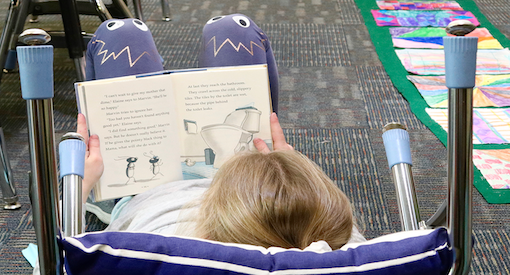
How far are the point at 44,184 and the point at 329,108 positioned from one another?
1.50 meters

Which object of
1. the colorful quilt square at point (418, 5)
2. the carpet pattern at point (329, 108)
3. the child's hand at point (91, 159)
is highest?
the child's hand at point (91, 159)

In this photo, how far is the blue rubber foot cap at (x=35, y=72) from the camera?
433 millimetres

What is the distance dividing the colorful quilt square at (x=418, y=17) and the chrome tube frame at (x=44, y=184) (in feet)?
7.86

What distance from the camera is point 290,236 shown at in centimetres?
50

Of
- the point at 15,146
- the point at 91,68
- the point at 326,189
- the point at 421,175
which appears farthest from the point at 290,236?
the point at 15,146

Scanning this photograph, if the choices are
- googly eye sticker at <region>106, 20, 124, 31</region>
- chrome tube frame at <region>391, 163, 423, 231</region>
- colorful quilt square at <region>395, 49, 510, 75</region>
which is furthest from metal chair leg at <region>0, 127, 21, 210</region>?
colorful quilt square at <region>395, 49, 510, 75</region>

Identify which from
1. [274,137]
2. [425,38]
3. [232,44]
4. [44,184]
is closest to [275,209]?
[44,184]

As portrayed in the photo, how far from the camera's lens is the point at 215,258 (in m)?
0.42

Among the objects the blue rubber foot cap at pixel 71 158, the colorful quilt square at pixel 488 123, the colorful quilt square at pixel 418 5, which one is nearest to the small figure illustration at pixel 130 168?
the blue rubber foot cap at pixel 71 158

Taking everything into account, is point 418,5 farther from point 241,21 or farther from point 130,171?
point 130,171

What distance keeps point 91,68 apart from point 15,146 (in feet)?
2.42

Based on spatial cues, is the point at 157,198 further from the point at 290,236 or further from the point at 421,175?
the point at 421,175

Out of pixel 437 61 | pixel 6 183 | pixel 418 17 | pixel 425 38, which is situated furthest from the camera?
pixel 418 17

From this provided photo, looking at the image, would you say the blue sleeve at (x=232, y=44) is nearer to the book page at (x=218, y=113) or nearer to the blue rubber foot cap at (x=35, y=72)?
the book page at (x=218, y=113)
